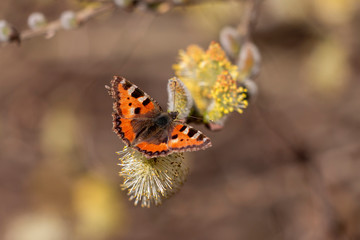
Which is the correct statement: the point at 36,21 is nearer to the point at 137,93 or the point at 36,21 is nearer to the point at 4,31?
the point at 4,31

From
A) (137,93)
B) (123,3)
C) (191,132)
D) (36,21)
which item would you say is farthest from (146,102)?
(36,21)

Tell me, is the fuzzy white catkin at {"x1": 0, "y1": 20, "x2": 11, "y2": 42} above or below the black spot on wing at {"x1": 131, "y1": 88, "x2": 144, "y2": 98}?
above

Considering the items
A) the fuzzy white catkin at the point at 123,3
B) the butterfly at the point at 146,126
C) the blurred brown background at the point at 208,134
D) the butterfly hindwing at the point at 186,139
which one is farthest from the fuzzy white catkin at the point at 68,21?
the blurred brown background at the point at 208,134

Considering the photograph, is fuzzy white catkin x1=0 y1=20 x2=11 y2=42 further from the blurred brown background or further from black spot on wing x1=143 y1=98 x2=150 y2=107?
the blurred brown background

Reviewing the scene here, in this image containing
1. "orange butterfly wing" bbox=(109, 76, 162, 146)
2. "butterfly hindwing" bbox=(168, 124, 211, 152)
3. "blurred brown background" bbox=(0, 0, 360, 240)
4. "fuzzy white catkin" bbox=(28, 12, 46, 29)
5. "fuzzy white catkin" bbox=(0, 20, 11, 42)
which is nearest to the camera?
"butterfly hindwing" bbox=(168, 124, 211, 152)

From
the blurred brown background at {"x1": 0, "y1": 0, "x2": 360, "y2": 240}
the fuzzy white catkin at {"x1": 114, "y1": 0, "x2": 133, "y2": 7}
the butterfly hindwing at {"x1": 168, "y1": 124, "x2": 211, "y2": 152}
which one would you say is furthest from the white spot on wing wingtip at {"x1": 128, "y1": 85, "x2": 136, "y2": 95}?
the blurred brown background at {"x1": 0, "y1": 0, "x2": 360, "y2": 240}

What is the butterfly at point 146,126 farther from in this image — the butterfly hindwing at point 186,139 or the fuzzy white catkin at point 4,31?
the fuzzy white catkin at point 4,31

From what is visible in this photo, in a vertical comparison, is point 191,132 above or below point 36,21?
below

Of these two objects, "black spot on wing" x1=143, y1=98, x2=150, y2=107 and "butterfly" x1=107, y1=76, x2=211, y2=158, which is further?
"black spot on wing" x1=143, y1=98, x2=150, y2=107

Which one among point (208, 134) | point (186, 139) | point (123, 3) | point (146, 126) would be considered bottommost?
point (186, 139)
